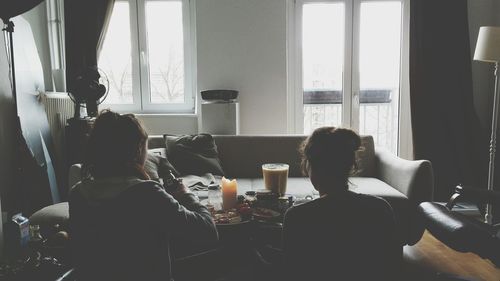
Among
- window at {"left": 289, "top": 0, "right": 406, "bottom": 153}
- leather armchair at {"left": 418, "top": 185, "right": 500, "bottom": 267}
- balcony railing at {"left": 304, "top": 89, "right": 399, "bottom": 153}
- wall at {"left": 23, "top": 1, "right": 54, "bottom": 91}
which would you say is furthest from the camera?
balcony railing at {"left": 304, "top": 89, "right": 399, "bottom": 153}

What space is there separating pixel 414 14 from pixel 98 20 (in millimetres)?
2823

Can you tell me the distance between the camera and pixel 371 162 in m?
3.21

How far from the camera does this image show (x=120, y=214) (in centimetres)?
114

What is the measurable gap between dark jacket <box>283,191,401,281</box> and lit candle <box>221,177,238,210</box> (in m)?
0.84

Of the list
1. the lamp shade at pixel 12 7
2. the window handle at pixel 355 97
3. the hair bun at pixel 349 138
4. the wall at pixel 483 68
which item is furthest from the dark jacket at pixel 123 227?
the wall at pixel 483 68

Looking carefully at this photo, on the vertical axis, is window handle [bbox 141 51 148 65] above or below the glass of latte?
above

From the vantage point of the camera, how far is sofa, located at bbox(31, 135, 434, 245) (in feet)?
8.38

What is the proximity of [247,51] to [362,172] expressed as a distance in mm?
1529

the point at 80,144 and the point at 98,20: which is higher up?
the point at 98,20

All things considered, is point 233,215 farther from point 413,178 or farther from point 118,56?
point 118,56

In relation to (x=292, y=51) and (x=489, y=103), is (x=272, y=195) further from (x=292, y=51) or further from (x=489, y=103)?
(x=489, y=103)

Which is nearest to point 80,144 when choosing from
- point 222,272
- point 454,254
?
point 222,272

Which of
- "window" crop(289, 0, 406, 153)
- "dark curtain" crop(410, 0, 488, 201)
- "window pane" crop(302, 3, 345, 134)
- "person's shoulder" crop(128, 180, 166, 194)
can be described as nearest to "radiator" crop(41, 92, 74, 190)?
"window" crop(289, 0, 406, 153)

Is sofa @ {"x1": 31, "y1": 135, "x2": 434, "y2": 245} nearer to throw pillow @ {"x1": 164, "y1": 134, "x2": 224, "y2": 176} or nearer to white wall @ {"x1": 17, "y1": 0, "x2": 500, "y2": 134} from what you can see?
throw pillow @ {"x1": 164, "y1": 134, "x2": 224, "y2": 176}
